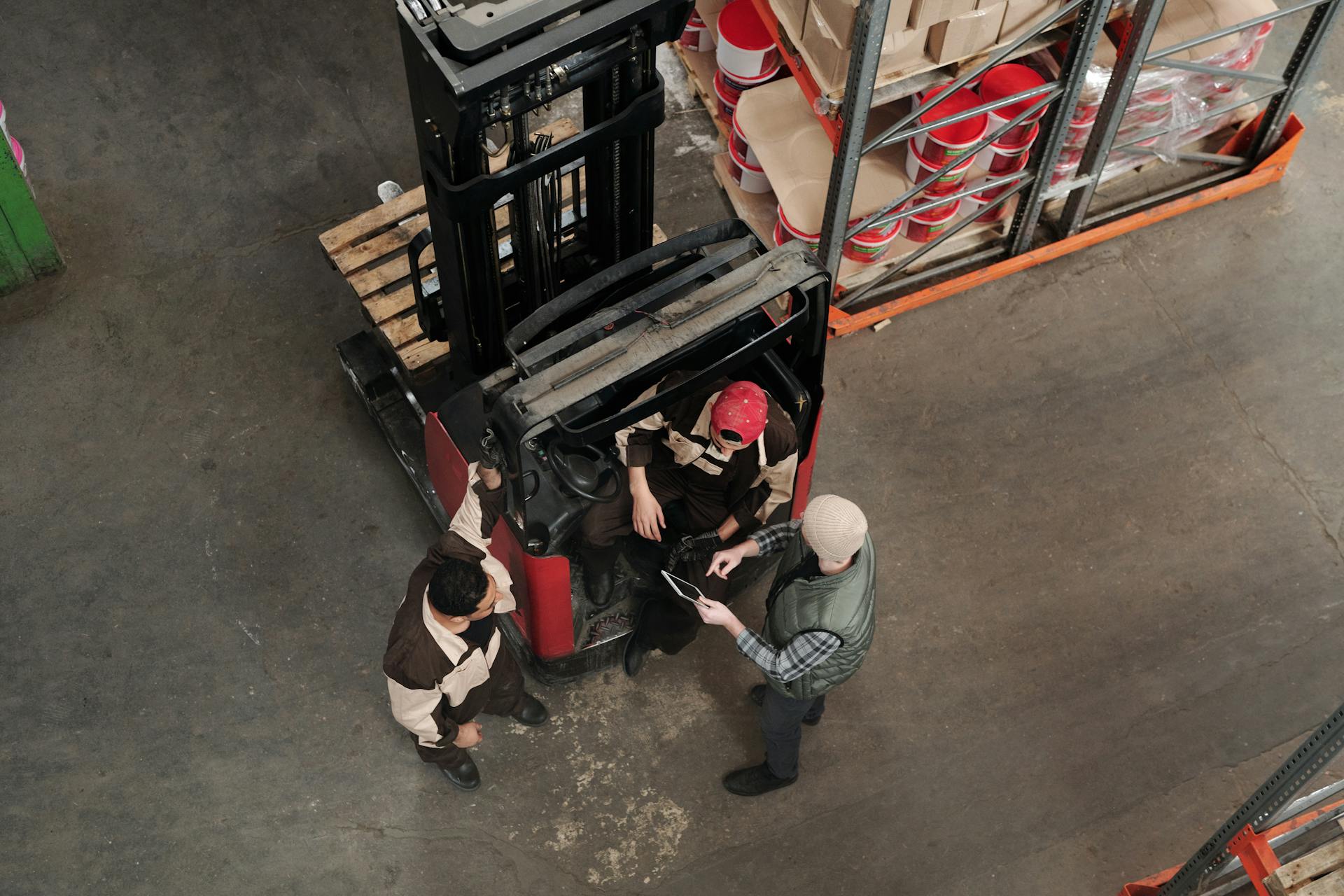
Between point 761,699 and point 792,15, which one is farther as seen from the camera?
point 761,699

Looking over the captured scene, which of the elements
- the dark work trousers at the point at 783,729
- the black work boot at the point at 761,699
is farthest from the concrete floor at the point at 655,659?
the dark work trousers at the point at 783,729

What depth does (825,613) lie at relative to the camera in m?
4.43

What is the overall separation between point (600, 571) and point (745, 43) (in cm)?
256

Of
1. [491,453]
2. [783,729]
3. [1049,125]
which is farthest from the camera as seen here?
[1049,125]

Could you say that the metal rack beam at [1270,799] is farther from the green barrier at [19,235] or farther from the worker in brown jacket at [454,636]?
the green barrier at [19,235]

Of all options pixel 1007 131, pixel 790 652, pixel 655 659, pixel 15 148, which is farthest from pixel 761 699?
pixel 15 148

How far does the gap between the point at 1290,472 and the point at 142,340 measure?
18.2ft

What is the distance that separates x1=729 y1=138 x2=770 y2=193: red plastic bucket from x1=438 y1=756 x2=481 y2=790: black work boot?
3.05m

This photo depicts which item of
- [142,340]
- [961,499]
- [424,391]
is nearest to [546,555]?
[424,391]

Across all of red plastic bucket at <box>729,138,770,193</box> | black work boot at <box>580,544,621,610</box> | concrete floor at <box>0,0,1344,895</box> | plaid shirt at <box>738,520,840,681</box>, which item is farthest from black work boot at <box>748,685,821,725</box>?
red plastic bucket at <box>729,138,770,193</box>

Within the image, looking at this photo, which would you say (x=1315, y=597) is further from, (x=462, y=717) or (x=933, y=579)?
(x=462, y=717)

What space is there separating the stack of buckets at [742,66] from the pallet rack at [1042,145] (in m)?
0.22

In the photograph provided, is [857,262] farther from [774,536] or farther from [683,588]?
[683,588]

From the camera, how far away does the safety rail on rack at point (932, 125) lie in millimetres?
4984
